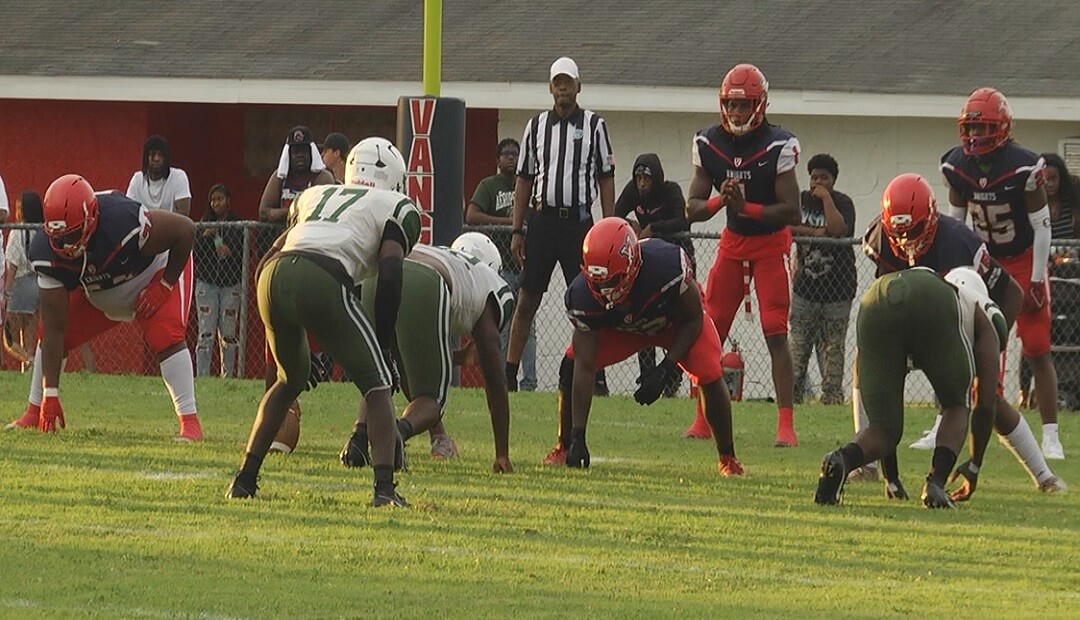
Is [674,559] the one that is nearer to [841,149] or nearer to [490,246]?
[490,246]

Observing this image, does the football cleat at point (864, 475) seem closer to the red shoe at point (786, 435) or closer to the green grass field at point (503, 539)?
the green grass field at point (503, 539)

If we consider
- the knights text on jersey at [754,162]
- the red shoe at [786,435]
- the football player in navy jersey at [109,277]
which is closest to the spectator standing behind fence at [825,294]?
the red shoe at [786,435]

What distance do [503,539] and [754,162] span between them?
4122 millimetres

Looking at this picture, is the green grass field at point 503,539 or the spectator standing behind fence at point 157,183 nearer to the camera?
the green grass field at point 503,539

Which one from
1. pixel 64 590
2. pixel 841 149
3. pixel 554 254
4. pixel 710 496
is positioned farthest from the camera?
pixel 841 149

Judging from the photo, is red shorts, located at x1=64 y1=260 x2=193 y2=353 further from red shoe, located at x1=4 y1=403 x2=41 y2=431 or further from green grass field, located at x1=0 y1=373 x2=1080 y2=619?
green grass field, located at x1=0 y1=373 x2=1080 y2=619

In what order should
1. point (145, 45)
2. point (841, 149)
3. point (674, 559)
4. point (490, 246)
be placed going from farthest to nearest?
point (145, 45) → point (841, 149) → point (490, 246) → point (674, 559)

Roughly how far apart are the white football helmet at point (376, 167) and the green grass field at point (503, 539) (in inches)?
51.1

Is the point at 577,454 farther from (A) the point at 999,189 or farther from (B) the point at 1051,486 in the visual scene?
(A) the point at 999,189

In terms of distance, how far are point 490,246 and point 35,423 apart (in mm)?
2677

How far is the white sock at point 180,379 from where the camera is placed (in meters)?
10.8

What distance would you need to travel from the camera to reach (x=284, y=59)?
18.3m

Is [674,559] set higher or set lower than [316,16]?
lower

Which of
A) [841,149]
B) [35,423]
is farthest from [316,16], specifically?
[35,423]
